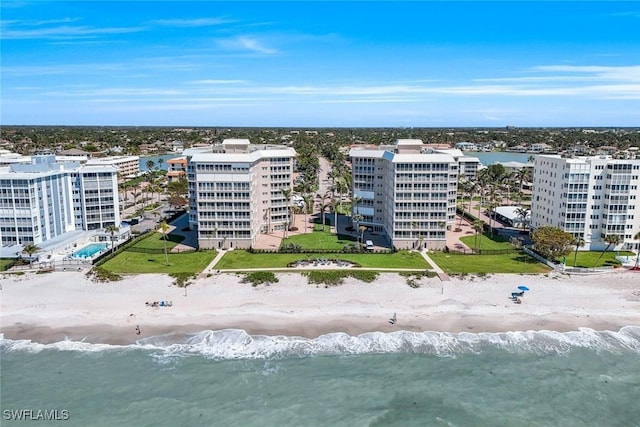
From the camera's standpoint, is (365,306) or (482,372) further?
(365,306)

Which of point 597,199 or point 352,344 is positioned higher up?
point 597,199

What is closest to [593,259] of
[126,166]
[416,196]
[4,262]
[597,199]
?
[597,199]

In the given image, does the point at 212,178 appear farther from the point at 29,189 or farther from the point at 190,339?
the point at 190,339

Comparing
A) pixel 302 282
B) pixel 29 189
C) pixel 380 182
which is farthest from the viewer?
pixel 380 182

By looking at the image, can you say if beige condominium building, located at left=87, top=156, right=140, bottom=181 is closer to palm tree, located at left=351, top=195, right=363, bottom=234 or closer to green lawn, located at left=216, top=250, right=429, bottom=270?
palm tree, located at left=351, top=195, right=363, bottom=234

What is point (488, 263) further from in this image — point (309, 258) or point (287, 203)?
point (287, 203)

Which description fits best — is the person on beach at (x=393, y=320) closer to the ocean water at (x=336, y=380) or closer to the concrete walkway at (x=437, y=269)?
the ocean water at (x=336, y=380)

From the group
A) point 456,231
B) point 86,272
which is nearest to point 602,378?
point 456,231
